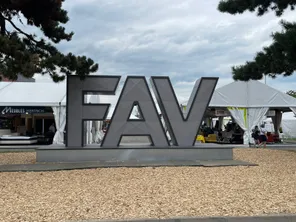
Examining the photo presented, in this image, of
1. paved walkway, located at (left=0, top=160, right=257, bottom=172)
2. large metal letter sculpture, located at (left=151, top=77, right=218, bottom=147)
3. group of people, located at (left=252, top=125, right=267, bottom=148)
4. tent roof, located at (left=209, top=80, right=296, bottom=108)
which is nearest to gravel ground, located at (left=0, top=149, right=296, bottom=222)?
paved walkway, located at (left=0, top=160, right=257, bottom=172)

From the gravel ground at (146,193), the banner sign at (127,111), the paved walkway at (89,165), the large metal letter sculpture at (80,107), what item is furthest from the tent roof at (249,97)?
the gravel ground at (146,193)

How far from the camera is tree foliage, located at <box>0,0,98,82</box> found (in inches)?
434

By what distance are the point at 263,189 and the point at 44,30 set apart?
935cm

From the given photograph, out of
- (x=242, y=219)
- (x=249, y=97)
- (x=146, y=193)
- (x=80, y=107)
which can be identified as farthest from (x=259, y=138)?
(x=242, y=219)

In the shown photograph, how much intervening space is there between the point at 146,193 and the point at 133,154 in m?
5.70

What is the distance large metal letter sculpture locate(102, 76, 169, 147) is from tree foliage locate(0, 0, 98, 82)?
5.33ft

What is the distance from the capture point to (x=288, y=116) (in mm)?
42250

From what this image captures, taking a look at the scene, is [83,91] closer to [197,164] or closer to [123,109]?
[123,109]

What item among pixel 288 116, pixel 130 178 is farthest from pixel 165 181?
pixel 288 116

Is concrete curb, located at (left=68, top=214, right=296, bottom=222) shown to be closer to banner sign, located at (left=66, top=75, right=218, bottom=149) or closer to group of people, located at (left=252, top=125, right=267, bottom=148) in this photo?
banner sign, located at (left=66, top=75, right=218, bottom=149)

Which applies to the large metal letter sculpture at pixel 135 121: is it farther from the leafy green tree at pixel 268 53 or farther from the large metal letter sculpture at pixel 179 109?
the leafy green tree at pixel 268 53

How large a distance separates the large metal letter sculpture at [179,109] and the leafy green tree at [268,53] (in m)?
1.88

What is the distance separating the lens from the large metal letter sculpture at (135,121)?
1401cm

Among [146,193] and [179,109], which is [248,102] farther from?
[146,193]
